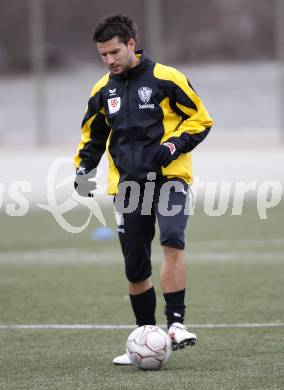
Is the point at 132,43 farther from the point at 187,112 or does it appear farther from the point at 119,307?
the point at 119,307

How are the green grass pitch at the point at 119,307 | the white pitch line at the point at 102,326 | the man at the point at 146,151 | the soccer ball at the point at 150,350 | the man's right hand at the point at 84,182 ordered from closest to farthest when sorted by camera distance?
the green grass pitch at the point at 119,307 < the soccer ball at the point at 150,350 < the man at the point at 146,151 < the man's right hand at the point at 84,182 < the white pitch line at the point at 102,326

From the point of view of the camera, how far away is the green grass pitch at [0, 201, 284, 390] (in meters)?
5.48

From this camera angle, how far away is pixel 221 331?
267 inches

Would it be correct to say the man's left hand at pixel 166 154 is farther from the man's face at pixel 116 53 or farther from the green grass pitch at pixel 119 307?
the green grass pitch at pixel 119 307

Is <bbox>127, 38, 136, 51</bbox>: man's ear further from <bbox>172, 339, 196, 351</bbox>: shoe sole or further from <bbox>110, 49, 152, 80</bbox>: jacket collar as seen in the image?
<bbox>172, 339, 196, 351</bbox>: shoe sole

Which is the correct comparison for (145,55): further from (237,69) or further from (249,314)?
(237,69)

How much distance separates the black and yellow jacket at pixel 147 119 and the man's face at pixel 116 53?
0.29 ft

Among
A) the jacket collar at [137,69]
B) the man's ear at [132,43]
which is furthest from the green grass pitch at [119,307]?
the man's ear at [132,43]

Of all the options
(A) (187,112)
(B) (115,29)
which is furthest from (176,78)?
(B) (115,29)

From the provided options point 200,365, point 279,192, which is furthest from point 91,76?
point 200,365

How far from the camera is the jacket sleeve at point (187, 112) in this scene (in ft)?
19.6

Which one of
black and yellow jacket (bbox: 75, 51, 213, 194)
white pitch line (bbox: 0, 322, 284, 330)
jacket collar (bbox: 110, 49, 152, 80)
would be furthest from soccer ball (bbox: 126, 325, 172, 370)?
jacket collar (bbox: 110, 49, 152, 80)

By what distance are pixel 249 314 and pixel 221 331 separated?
0.66 meters

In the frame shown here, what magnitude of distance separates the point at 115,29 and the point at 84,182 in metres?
0.94
